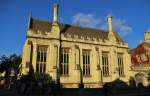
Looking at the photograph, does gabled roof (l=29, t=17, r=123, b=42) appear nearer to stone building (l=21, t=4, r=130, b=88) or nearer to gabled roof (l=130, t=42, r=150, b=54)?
stone building (l=21, t=4, r=130, b=88)

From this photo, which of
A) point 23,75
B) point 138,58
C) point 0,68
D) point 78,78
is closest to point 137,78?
point 138,58

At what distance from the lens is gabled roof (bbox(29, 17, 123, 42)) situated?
31911 mm

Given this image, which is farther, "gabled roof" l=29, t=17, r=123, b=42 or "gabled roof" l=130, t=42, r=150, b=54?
"gabled roof" l=130, t=42, r=150, b=54

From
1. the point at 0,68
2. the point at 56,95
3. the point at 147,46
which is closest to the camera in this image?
the point at 56,95

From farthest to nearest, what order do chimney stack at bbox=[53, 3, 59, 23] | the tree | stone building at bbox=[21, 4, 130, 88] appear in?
the tree → chimney stack at bbox=[53, 3, 59, 23] → stone building at bbox=[21, 4, 130, 88]

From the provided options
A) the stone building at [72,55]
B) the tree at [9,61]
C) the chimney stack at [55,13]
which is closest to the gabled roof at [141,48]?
the stone building at [72,55]

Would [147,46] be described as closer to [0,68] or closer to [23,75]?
[23,75]

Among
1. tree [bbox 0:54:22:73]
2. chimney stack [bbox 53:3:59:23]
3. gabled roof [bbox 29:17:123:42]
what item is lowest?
tree [bbox 0:54:22:73]

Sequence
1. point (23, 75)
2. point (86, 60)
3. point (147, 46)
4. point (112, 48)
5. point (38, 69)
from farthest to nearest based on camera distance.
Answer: point (147, 46), point (112, 48), point (86, 60), point (38, 69), point (23, 75)

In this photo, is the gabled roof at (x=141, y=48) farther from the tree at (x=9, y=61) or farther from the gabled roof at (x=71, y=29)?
the tree at (x=9, y=61)

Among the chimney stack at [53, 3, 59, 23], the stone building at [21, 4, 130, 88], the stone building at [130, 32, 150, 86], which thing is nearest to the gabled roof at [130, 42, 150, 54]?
the stone building at [130, 32, 150, 86]

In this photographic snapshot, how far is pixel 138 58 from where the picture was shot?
149 ft

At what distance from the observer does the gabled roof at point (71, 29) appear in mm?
31911

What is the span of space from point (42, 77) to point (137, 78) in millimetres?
19242
